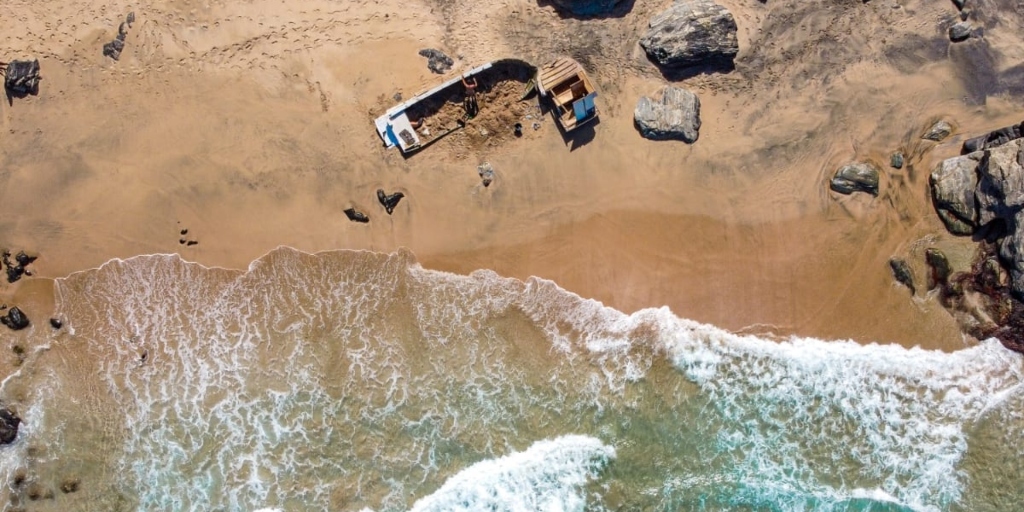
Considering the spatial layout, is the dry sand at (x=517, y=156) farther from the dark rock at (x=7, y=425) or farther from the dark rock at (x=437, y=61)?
the dark rock at (x=7, y=425)

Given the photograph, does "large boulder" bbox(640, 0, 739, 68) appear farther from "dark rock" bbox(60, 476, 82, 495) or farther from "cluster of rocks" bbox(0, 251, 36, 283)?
"dark rock" bbox(60, 476, 82, 495)

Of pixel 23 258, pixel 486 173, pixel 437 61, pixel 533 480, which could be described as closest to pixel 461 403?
pixel 533 480

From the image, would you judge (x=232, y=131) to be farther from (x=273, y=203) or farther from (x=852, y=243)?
(x=852, y=243)

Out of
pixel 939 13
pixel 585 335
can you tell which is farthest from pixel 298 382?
pixel 939 13

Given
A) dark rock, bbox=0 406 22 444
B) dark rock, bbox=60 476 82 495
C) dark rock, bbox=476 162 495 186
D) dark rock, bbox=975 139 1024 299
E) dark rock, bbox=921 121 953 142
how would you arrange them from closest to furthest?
dark rock, bbox=975 139 1024 299
dark rock, bbox=60 476 82 495
dark rock, bbox=0 406 22 444
dark rock, bbox=476 162 495 186
dark rock, bbox=921 121 953 142

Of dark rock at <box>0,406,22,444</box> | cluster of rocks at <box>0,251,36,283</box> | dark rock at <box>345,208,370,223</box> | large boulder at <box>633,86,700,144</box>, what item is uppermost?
large boulder at <box>633,86,700,144</box>

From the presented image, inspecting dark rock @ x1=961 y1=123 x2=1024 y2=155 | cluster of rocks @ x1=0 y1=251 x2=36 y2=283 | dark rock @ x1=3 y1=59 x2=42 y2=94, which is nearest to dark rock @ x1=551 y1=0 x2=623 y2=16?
dark rock @ x1=961 y1=123 x2=1024 y2=155

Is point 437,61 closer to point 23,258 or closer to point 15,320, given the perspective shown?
point 23,258
